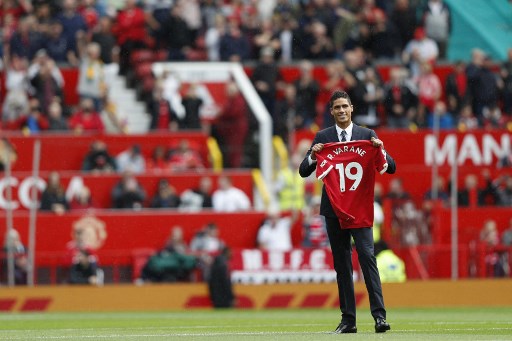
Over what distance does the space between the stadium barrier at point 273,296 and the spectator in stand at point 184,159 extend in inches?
199

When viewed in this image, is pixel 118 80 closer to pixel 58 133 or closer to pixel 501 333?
pixel 58 133

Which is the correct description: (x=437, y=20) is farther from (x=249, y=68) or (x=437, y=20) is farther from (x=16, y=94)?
(x=16, y=94)

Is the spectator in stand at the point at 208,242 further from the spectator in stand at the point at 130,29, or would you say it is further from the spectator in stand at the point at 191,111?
the spectator in stand at the point at 130,29

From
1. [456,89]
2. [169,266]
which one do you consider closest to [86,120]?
[169,266]

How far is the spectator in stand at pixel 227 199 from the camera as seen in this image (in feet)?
105

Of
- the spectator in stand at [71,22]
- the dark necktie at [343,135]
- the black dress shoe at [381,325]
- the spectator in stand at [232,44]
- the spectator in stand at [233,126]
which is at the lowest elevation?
the black dress shoe at [381,325]

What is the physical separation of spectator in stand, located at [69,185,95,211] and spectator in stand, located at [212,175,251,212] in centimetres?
252

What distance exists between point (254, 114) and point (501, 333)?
19065 mm

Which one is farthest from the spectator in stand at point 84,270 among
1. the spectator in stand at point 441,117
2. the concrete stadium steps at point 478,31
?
the concrete stadium steps at point 478,31

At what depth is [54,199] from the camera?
31.0 meters

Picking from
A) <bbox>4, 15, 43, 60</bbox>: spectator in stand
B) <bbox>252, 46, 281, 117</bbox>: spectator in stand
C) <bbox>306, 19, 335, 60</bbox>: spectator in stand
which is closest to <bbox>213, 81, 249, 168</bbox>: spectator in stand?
<bbox>252, 46, 281, 117</bbox>: spectator in stand

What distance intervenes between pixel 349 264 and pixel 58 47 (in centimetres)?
2065

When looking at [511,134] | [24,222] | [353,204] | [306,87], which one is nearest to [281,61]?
[306,87]

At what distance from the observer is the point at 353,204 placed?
51.0ft
